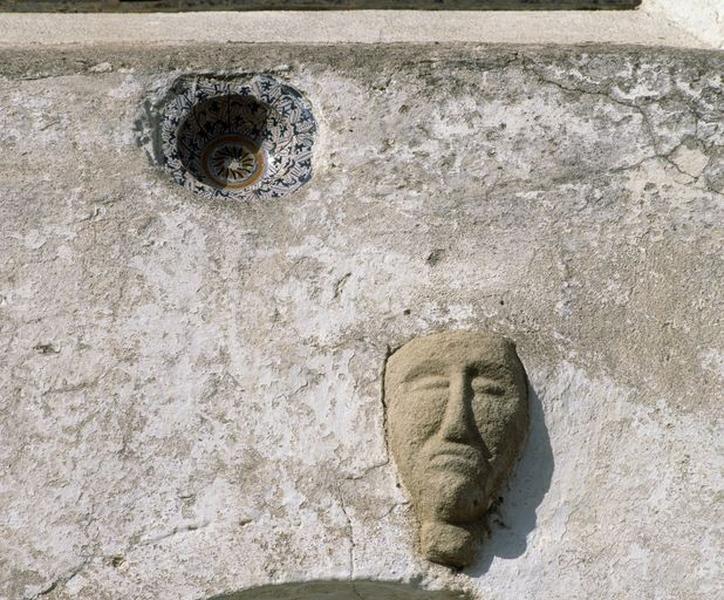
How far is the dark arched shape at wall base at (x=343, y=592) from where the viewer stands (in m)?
2.87

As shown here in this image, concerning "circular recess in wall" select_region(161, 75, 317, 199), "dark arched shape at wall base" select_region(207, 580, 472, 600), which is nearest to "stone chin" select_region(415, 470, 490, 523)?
"dark arched shape at wall base" select_region(207, 580, 472, 600)

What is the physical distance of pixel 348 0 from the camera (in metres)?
4.02

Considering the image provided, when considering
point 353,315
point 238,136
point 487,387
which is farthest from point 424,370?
point 238,136

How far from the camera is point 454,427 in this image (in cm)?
288

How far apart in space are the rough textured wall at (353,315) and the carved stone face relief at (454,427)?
47 mm

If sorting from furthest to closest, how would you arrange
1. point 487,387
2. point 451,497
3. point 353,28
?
point 353,28, point 487,387, point 451,497

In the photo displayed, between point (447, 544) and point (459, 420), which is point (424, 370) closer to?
point (459, 420)

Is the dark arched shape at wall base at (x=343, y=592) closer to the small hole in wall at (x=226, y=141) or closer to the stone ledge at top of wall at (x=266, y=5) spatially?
the small hole in wall at (x=226, y=141)

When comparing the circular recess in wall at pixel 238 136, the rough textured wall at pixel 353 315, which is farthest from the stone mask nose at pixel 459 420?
the circular recess in wall at pixel 238 136

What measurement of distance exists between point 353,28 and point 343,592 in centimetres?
157

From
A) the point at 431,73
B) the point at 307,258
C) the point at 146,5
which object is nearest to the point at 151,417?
the point at 307,258

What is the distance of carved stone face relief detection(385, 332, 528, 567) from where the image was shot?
9.43 feet

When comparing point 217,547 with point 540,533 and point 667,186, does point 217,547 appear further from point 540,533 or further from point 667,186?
point 667,186

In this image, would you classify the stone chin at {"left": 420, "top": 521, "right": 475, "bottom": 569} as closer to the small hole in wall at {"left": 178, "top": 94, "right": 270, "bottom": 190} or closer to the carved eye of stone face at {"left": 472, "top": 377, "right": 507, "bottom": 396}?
the carved eye of stone face at {"left": 472, "top": 377, "right": 507, "bottom": 396}
